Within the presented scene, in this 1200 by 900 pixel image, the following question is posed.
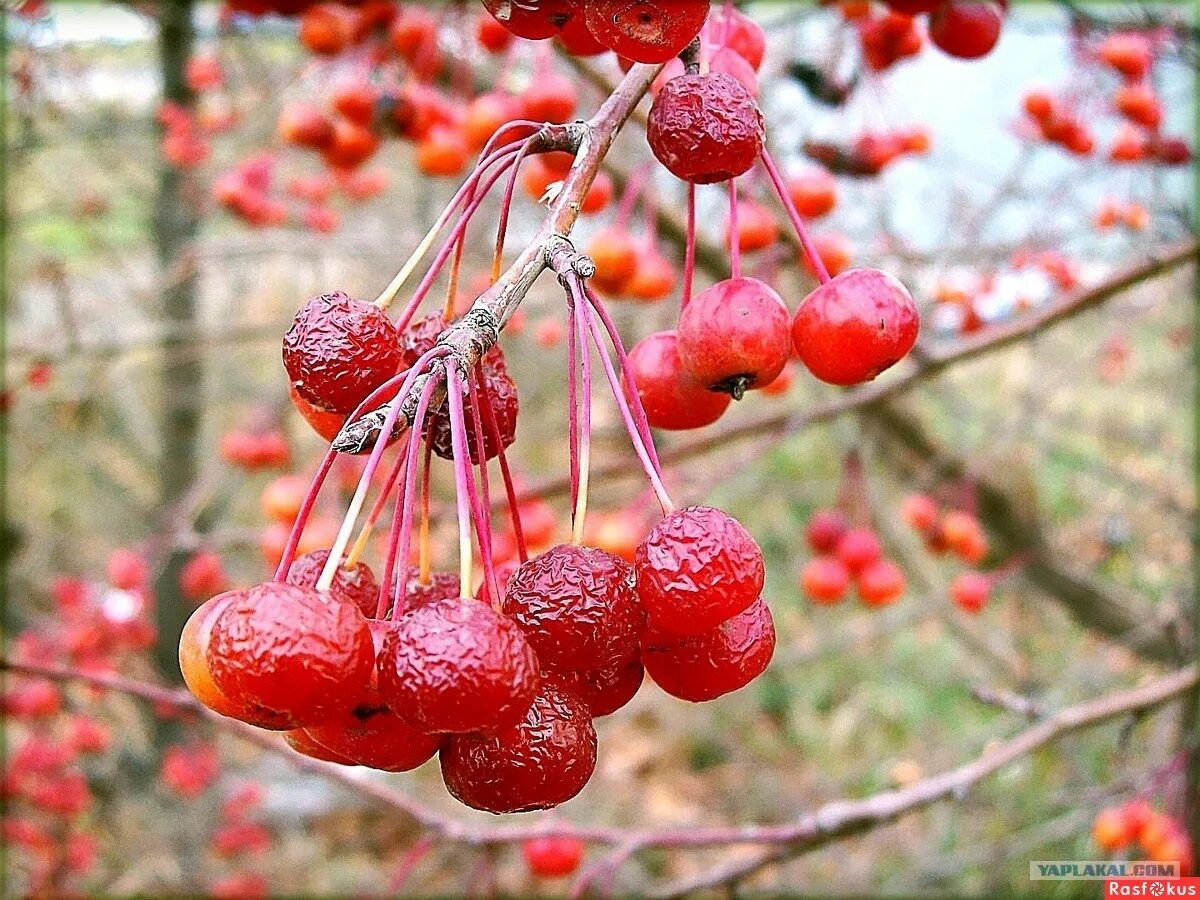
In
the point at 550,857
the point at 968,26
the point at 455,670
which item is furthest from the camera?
the point at 550,857

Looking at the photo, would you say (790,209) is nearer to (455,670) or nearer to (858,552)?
(455,670)


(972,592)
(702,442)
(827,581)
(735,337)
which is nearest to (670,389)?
(735,337)

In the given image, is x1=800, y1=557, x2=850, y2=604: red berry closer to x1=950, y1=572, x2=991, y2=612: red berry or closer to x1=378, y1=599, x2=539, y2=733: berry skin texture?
x1=950, y1=572, x2=991, y2=612: red berry

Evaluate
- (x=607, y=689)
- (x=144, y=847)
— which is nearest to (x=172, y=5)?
(x=144, y=847)

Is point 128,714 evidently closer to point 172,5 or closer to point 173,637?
point 173,637

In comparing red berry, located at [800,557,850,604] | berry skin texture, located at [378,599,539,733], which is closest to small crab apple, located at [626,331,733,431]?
berry skin texture, located at [378,599,539,733]
